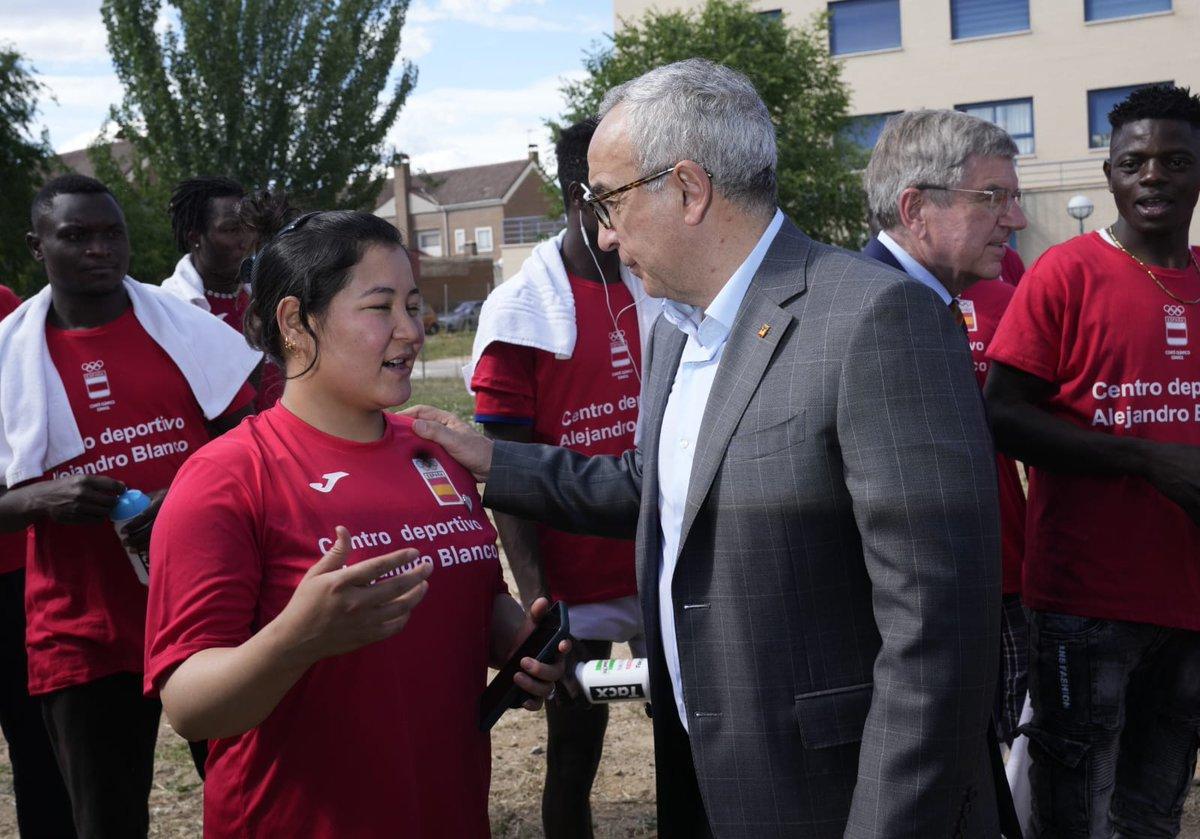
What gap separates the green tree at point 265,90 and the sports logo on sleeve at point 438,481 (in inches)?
1157

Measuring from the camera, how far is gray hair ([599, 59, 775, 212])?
2.17 meters

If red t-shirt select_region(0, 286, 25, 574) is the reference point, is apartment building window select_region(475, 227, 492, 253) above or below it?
above

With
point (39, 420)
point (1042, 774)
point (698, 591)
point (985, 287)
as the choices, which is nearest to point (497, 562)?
point (698, 591)

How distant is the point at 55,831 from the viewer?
3.90 meters

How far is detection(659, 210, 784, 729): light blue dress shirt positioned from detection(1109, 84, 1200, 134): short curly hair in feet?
5.88

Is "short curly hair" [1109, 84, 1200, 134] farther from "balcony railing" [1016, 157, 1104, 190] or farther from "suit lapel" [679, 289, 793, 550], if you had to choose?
"balcony railing" [1016, 157, 1104, 190]

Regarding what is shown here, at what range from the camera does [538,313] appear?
12.3 feet

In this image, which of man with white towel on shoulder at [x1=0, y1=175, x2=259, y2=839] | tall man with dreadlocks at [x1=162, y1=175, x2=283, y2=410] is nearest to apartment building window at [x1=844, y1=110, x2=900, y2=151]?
tall man with dreadlocks at [x1=162, y1=175, x2=283, y2=410]

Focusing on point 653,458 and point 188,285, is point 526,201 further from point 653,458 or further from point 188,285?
point 653,458

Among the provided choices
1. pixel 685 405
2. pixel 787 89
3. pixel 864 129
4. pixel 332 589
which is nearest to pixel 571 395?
pixel 685 405

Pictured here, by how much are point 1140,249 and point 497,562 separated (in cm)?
209

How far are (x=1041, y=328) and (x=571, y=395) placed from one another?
4.67ft

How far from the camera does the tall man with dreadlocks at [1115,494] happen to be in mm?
3229

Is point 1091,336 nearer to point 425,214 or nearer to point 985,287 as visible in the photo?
point 985,287
